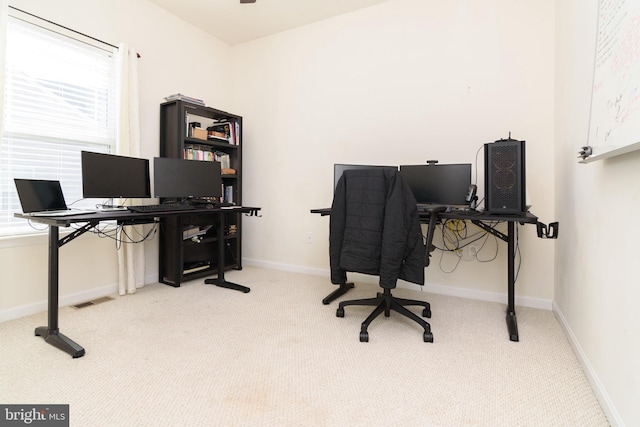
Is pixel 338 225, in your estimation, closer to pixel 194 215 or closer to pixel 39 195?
pixel 194 215

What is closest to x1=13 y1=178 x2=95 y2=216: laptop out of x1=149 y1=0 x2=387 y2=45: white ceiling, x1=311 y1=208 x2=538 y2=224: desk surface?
x1=149 y1=0 x2=387 y2=45: white ceiling

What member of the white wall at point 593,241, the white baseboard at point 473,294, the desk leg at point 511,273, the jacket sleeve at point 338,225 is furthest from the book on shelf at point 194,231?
the white wall at point 593,241

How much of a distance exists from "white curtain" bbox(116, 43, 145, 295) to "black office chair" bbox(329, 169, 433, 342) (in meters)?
2.00

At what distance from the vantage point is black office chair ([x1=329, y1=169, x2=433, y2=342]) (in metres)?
2.03

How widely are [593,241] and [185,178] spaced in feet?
10.0

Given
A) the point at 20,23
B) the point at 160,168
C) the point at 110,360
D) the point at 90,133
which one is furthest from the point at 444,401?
the point at 20,23

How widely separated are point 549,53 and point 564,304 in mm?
1937

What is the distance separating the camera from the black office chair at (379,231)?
6.64 ft

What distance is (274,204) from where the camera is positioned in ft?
12.9

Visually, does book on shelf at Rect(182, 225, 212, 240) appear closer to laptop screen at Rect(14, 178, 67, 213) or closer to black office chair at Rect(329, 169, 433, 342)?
laptop screen at Rect(14, 178, 67, 213)

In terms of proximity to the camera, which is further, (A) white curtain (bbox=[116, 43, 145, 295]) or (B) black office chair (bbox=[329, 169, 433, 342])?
(A) white curtain (bbox=[116, 43, 145, 295])

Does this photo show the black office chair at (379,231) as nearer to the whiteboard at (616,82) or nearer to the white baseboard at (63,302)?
the whiteboard at (616,82)

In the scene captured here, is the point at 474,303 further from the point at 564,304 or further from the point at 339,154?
the point at 339,154

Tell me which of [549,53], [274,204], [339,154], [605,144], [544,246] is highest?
[549,53]
